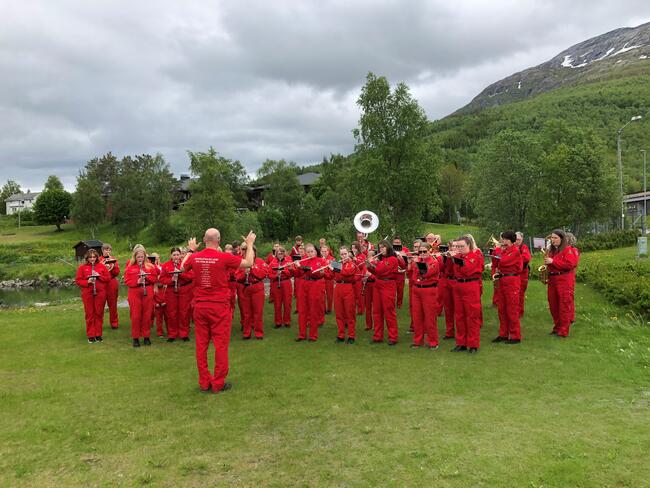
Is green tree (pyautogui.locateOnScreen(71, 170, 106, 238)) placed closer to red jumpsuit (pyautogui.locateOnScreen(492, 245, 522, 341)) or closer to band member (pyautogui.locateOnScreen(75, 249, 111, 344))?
band member (pyautogui.locateOnScreen(75, 249, 111, 344))

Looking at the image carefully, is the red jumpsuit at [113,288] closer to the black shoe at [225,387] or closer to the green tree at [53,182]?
the black shoe at [225,387]

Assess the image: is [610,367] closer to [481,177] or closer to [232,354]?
[232,354]

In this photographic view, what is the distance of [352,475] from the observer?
4.39 m

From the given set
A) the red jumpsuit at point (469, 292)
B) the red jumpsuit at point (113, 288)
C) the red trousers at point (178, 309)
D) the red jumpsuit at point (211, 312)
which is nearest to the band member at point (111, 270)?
the red jumpsuit at point (113, 288)

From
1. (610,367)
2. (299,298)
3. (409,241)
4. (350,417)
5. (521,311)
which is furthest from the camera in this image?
(409,241)

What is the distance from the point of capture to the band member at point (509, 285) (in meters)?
9.24

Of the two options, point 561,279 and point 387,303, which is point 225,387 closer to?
point 387,303

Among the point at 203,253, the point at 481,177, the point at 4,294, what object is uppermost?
the point at 481,177

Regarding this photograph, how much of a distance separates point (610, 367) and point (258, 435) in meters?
5.90

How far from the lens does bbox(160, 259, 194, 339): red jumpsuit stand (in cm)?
1054

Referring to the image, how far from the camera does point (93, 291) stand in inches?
416

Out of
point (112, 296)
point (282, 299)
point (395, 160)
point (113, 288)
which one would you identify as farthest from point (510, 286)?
point (395, 160)

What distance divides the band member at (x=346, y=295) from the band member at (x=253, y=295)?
1763mm

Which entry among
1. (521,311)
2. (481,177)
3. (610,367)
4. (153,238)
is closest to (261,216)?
(153,238)
